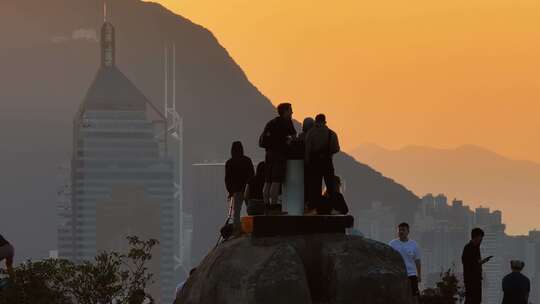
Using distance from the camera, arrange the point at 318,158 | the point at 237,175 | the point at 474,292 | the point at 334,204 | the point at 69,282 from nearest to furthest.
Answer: the point at 318,158 < the point at 334,204 < the point at 237,175 < the point at 474,292 < the point at 69,282

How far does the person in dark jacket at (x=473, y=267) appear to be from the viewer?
2648cm

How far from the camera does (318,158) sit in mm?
23406

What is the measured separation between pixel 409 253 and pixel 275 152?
3666mm

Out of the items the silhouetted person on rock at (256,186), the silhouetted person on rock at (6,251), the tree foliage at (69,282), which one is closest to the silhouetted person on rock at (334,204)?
the silhouetted person on rock at (256,186)

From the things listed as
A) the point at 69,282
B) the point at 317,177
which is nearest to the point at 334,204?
the point at 317,177

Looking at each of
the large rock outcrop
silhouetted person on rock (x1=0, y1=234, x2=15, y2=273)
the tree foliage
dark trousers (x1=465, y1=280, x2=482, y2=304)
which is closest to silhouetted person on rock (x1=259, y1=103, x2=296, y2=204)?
the large rock outcrop

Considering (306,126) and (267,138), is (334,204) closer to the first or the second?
(306,126)

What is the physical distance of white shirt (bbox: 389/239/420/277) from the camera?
26.1m

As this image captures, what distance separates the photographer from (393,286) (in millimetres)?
22219

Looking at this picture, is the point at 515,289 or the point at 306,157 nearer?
the point at 306,157

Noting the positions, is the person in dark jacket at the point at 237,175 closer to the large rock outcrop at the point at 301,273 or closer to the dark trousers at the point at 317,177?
the dark trousers at the point at 317,177

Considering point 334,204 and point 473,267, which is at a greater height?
point 334,204

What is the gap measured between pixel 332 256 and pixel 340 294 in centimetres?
65

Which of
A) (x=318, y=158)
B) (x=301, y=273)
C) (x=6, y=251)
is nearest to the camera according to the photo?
(x=301, y=273)
